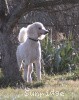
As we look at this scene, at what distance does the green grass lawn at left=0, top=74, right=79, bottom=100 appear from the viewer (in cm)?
839

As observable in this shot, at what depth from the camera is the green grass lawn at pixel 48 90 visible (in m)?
8.39

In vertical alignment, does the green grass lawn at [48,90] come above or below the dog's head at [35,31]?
below

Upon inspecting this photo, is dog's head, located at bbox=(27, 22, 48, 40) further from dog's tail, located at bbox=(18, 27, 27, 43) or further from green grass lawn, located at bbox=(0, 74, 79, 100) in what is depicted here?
green grass lawn, located at bbox=(0, 74, 79, 100)

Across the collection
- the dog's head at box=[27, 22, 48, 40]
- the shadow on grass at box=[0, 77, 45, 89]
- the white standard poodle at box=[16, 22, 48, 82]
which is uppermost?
the dog's head at box=[27, 22, 48, 40]

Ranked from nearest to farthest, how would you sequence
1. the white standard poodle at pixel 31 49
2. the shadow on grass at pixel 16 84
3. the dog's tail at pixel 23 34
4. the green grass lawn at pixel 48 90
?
the green grass lawn at pixel 48 90 → the shadow on grass at pixel 16 84 → the white standard poodle at pixel 31 49 → the dog's tail at pixel 23 34

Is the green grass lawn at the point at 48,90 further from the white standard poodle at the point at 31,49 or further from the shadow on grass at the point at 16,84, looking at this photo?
the white standard poodle at the point at 31,49

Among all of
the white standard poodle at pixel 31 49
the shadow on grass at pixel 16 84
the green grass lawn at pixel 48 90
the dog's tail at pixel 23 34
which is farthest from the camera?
the dog's tail at pixel 23 34

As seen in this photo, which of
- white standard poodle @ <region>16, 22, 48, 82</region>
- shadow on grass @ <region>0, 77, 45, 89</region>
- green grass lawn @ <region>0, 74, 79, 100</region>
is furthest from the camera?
white standard poodle @ <region>16, 22, 48, 82</region>

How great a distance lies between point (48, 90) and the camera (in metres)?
10.4

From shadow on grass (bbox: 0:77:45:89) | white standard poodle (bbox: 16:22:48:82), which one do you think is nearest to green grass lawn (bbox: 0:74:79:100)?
shadow on grass (bbox: 0:77:45:89)

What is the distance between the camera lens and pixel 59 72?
15.1 m

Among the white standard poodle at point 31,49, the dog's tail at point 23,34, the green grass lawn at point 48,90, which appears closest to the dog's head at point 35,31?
the white standard poodle at point 31,49

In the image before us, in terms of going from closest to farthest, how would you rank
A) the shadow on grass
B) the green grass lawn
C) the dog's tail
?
the green grass lawn
the shadow on grass
the dog's tail

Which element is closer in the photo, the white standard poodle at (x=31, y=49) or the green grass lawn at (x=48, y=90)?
the green grass lawn at (x=48, y=90)
